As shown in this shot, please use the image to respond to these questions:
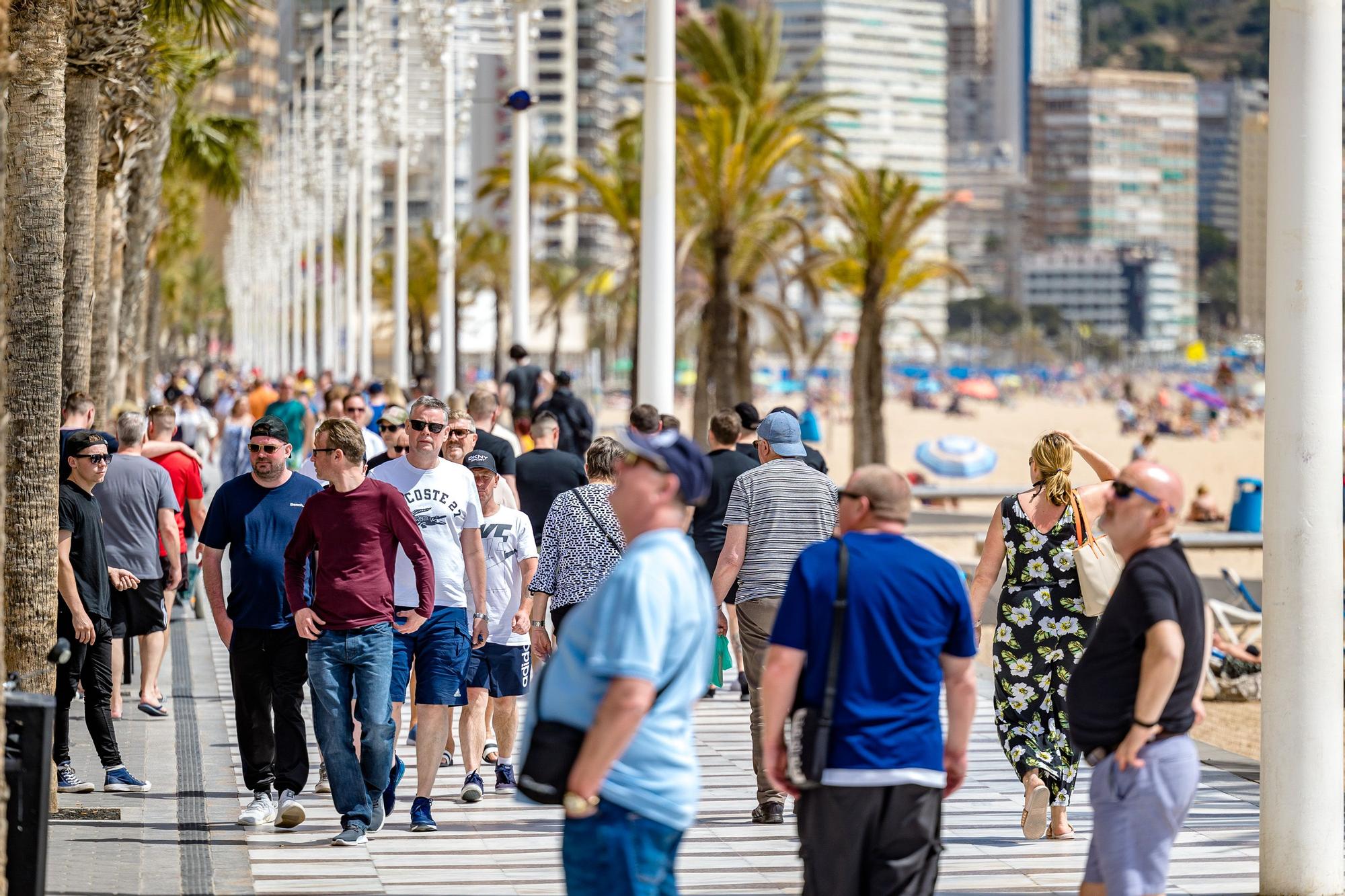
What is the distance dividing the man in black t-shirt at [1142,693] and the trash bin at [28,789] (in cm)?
302

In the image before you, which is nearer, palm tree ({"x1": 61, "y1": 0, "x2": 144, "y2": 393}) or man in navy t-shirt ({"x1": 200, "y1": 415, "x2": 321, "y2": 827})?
Answer: man in navy t-shirt ({"x1": 200, "y1": 415, "x2": 321, "y2": 827})

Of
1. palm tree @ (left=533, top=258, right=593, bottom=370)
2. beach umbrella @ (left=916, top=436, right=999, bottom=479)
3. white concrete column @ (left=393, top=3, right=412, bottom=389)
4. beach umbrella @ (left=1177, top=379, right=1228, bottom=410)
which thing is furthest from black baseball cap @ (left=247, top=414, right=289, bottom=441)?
beach umbrella @ (left=1177, top=379, right=1228, bottom=410)

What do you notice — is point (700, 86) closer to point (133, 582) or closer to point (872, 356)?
point (872, 356)

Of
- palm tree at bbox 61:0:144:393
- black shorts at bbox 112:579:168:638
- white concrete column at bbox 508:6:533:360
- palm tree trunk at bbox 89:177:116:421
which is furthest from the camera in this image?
white concrete column at bbox 508:6:533:360

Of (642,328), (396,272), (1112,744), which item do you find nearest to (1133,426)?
(396,272)

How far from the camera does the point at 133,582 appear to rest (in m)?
9.79

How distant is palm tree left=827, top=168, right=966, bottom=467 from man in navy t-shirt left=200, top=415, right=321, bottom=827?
1095 inches

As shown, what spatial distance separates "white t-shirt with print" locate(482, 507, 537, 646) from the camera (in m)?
8.83

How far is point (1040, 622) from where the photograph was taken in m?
8.04

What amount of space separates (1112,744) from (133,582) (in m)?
6.13

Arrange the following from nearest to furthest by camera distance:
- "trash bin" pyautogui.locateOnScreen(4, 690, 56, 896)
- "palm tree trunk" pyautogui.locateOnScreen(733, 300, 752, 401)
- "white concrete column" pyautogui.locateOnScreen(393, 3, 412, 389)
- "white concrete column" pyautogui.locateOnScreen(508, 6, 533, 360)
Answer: "trash bin" pyautogui.locateOnScreen(4, 690, 56, 896), "white concrete column" pyautogui.locateOnScreen(508, 6, 533, 360), "white concrete column" pyautogui.locateOnScreen(393, 3, 412, 389), "palm tree trunk" pyautogui.locateOnScreen(733, 300, 752, 401)

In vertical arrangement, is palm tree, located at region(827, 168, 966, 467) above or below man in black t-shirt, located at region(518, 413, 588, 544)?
above

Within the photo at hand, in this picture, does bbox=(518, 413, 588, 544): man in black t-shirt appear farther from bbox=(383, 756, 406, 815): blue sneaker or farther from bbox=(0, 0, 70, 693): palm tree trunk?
bbox=(0, 0, 70, 693): palm tree trunk

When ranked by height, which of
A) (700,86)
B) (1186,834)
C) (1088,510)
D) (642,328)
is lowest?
(1186,834)
